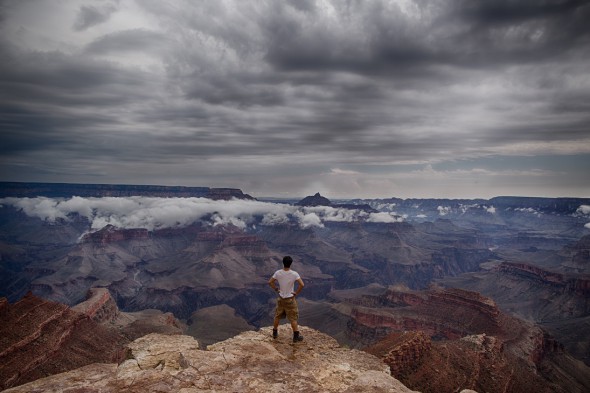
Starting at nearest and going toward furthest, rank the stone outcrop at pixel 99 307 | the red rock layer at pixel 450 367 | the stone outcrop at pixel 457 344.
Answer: the red rock layer at pixel 450 367 → the stone outcrop at pixel 457 344 → the stone outcrop at pixel 99 307

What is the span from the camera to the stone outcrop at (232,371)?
13.1 meters

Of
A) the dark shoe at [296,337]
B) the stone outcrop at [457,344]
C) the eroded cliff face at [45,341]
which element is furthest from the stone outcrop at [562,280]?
the dark shoe at [296,337]

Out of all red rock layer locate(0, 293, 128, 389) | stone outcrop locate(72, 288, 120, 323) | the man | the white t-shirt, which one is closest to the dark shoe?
the man

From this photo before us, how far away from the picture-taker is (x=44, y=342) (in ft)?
197

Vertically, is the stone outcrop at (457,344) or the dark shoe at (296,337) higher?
the dark shoe at (296,337)

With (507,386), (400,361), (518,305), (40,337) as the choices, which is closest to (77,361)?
(40,337)

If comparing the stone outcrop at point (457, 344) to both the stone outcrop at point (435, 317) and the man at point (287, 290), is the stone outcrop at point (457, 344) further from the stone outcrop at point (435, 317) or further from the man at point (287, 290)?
the man at point (287, 290)

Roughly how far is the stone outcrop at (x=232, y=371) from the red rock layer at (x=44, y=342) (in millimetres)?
49794

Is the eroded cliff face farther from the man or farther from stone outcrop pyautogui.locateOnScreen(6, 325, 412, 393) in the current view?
the man

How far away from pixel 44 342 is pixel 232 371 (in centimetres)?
6382

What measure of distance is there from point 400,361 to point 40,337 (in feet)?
197

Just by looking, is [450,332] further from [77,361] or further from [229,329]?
[77,361]

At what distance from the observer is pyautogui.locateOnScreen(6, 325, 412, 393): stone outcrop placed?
13117 mm

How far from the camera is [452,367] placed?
53188mm
